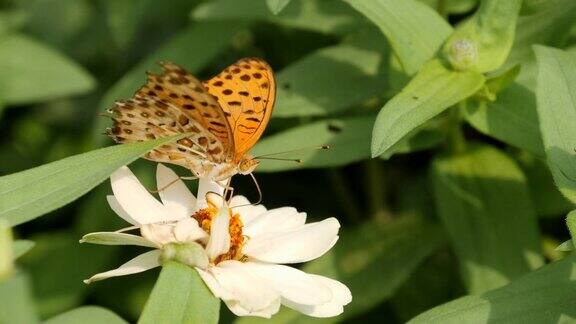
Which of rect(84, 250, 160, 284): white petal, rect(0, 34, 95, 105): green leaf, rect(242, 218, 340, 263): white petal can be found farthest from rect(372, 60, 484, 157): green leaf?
rect(0, 34, 95, 105): green leaf

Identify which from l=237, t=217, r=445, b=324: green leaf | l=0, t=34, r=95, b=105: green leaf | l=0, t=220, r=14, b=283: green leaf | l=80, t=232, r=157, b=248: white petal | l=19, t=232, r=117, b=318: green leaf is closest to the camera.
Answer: l=0, t=220, r=14, b=283: green leaf

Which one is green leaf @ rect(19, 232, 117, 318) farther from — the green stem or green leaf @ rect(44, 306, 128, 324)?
green leaf @ rect(44, 306, 128, 324)

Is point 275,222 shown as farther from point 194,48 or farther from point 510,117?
point 194,48

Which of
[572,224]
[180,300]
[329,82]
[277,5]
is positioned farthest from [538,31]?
[180,300]

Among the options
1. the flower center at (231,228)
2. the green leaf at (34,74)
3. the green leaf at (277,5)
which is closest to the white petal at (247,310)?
the flower center at (231,228)

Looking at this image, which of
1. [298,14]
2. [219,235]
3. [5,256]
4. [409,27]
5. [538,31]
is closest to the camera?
[5,256]
